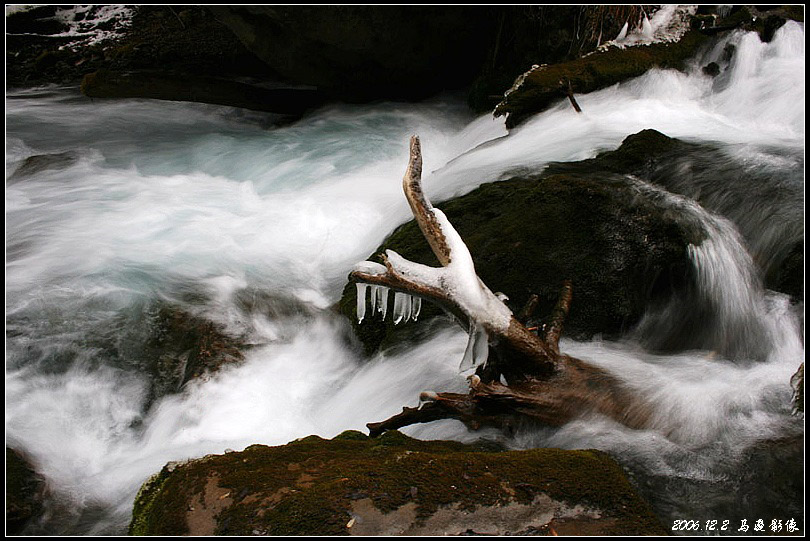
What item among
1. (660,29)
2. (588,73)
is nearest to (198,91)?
(588,73)

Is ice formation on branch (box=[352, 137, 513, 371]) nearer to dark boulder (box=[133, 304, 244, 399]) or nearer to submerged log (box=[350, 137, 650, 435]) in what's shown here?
submerged log (box=[350, 137, 650, 435])

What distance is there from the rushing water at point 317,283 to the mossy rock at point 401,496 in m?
0.48

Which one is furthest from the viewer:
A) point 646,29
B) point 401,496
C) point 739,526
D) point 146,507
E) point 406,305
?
point 646,29

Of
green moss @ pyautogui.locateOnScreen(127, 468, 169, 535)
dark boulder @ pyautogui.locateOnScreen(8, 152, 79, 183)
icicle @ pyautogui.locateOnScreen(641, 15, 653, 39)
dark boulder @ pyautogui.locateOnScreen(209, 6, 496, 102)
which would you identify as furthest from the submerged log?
dark boulder @ pyautogui.locateOnScreen(8, 152, 79, 183)

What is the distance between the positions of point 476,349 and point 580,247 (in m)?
1.44

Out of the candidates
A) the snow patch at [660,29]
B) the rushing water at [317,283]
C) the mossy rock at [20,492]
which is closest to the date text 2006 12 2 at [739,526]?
the rushing water at [317,283]

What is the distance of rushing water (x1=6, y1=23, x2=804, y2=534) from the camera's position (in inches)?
138

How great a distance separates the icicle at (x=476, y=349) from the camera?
3.49 metres

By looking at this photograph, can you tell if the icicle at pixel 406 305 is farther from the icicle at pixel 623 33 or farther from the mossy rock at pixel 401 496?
the icicle at pixel 623 33

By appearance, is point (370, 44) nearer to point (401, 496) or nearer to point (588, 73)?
point (588, 73)

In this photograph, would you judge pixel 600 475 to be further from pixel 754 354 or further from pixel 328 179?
pixel 328 179

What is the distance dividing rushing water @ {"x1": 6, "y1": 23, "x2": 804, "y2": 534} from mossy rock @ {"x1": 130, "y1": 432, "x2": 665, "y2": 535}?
0.48m

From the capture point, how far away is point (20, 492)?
3.70 m

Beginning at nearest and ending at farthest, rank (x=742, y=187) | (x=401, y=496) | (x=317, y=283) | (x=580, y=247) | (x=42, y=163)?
1. (x=401, y=496)
2. (x=580, y=247)
3. (x=742, y=187)
4. (x=317, y=283)
5. (x=42, y=163)
